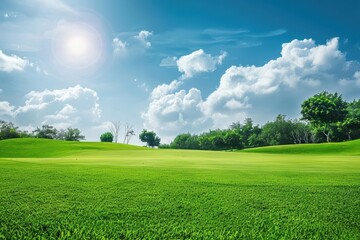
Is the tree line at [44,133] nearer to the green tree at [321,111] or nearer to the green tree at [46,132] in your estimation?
the green tree at [46,132]

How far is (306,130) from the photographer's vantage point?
98062 mm

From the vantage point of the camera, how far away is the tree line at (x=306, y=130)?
202 feet

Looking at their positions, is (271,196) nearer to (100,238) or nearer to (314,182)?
(314,182)

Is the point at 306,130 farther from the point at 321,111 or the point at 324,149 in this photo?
the point at 324,149

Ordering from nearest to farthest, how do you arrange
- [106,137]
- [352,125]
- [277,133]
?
[352,125] < [106,137] < [277,133]

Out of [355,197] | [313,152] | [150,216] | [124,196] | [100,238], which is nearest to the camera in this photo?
[100,238]

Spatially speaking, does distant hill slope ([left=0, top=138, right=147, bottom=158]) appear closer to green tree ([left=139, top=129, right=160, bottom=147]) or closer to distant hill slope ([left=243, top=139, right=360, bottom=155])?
distant hill slope ([left=243, top=139, right=360, bottom=155])

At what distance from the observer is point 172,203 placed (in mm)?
5070

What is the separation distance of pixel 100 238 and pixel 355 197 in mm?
5156

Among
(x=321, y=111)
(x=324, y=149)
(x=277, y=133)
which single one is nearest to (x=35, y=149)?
(x=324, y=149)

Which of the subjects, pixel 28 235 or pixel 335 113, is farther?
pixel 335 113

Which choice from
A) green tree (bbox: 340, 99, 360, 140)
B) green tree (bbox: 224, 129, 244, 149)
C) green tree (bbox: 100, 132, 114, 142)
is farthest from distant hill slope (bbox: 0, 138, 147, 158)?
green tree (bbox: 340, 99, 360, 140)

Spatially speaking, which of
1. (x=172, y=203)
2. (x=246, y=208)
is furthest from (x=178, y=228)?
(x=246, y=208)

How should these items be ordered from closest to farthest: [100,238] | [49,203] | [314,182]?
[100,238] < [49,203] < [314,182]
